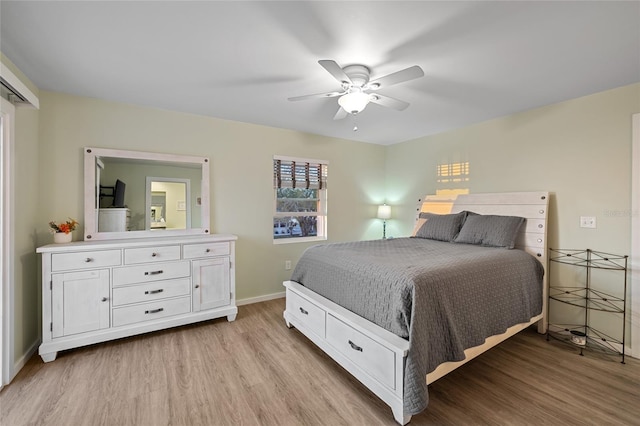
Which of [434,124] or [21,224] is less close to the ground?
[434,124]

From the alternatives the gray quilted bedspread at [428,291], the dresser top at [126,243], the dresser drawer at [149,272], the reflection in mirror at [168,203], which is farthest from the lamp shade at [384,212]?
the dresser drawer at [149,272]

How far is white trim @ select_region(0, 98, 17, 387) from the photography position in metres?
1.91

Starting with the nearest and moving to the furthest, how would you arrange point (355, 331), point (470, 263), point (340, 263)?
point (355, 331) < point (470, 263) < point (340, 263)

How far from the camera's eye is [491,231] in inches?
112

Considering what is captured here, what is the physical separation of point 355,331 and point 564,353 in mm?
1985

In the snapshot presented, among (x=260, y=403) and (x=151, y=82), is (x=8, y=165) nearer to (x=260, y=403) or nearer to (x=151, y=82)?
(x=151, y=82)

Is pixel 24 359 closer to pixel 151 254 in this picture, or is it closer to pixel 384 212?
pixel 151 254

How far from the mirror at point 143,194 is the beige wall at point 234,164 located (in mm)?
104

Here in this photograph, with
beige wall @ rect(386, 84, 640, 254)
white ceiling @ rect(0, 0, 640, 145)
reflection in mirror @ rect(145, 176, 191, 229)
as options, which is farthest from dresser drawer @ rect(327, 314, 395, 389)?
beige wall @ rect(386, 84, 640, 254)

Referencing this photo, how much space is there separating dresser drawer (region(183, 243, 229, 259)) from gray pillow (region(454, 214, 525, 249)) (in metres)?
2.57

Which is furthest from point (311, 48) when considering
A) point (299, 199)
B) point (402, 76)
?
point (299, 199)

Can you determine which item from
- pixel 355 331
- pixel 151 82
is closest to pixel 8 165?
pixel 151 82

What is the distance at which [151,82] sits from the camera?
2377 millimetres

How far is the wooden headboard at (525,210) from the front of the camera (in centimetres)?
279
